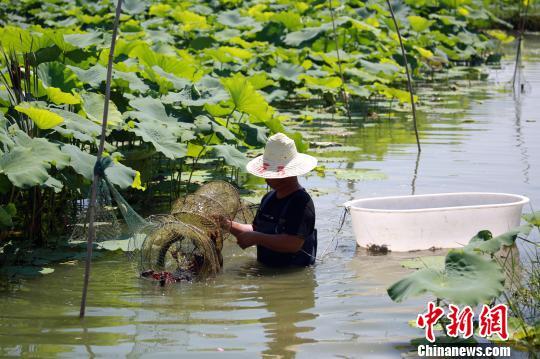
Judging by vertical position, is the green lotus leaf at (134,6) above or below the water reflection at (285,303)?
above

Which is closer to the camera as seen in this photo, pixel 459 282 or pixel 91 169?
pixel 459 282

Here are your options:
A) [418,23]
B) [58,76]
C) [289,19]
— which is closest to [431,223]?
[58,76]

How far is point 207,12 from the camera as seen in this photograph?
1714cm

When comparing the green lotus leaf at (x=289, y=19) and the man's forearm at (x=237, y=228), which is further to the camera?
the green lotus leaf at (x=289, y=19)

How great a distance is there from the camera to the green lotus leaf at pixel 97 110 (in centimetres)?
637

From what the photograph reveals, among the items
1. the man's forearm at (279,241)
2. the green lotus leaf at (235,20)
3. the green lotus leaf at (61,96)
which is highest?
the green lotus leaf at (235,20)

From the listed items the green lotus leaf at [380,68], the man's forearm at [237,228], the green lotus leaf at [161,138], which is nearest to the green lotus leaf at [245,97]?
the green lotus leaf at [161,138]

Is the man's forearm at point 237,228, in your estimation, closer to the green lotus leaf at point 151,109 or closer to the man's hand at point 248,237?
the man's hand at point 248,237

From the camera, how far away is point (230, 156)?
6.74 meters

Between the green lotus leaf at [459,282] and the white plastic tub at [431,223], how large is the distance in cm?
188

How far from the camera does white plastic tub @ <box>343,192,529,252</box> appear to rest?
5922mm

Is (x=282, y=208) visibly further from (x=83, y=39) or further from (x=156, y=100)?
(x=83, y=39)

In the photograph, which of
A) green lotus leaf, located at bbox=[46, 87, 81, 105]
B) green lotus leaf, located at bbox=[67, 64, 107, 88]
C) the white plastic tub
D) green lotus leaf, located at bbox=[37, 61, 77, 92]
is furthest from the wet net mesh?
green lotus leaf, located at bbox=[67, 64, 107, 88]

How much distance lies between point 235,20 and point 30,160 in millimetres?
10098
